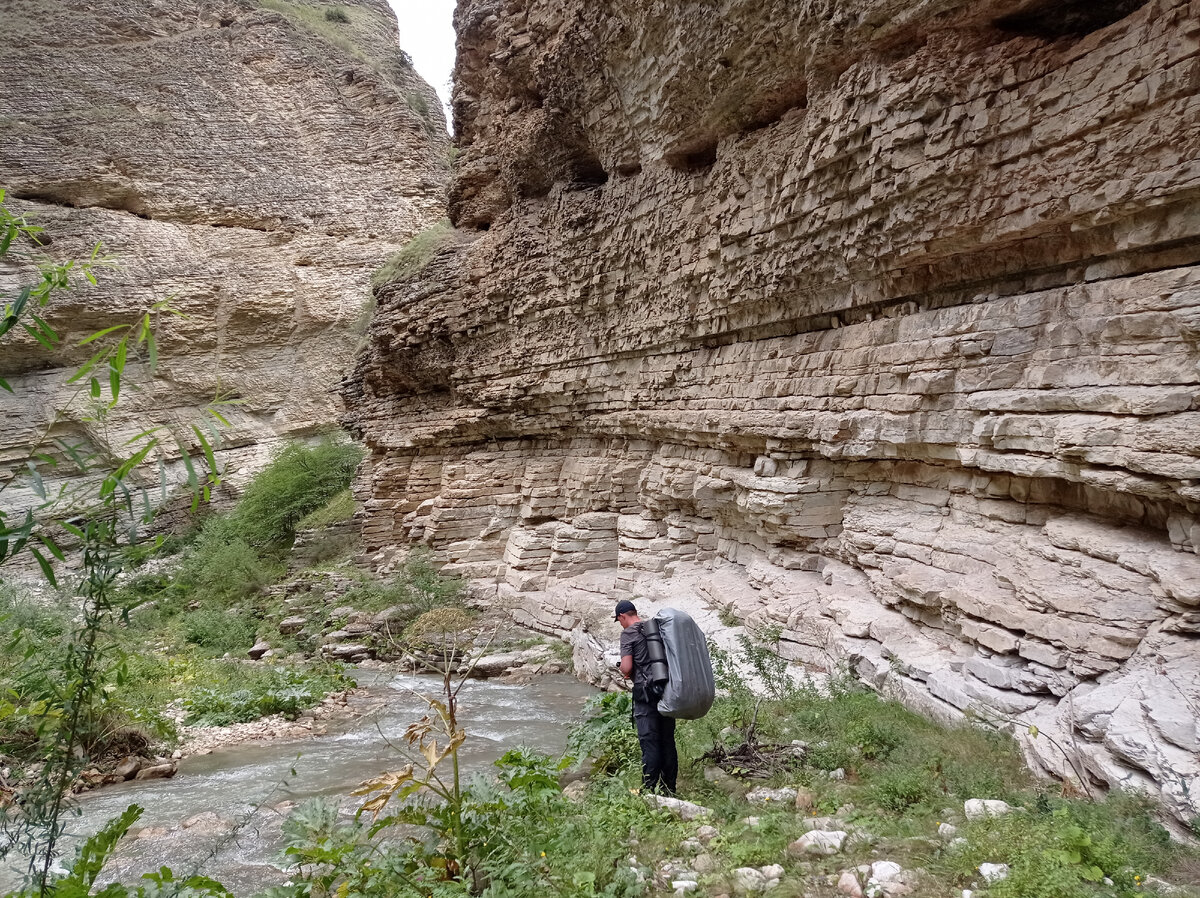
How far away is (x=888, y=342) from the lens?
7434mm

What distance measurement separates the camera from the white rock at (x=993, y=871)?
309 centimetres

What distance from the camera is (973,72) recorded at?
6.21 meters

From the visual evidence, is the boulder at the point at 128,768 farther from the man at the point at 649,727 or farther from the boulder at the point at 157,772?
the man at the point at 649,727

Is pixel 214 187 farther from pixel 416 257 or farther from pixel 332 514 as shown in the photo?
pixel 332 514

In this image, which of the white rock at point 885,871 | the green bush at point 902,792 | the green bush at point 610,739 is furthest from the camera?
the green bush at point 610,739

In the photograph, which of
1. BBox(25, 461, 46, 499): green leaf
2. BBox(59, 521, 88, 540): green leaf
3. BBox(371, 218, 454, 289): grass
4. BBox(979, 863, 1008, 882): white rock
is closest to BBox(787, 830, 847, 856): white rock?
BBox(979, 863, 1008, 882): white rock

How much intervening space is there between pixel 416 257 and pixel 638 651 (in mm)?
15547

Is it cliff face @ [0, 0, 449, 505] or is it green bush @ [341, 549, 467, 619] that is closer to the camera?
green bush @ [341, 549, 467, 619]

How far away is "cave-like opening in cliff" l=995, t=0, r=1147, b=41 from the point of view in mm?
5879

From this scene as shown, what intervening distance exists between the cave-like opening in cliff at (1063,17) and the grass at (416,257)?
13.1m

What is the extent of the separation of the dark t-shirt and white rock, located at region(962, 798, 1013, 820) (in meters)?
1.88

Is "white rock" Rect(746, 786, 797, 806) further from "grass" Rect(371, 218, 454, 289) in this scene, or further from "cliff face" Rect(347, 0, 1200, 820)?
"grass" Rect(371, 218, 454, 289)

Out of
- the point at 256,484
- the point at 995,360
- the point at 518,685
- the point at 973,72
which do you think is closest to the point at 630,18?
the point at 973,72

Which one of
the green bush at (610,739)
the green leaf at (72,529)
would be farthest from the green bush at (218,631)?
the green leaf at (72,529)
